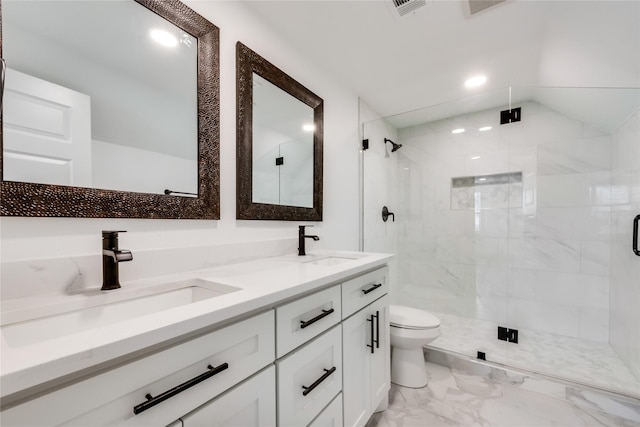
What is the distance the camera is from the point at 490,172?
2.61 meters

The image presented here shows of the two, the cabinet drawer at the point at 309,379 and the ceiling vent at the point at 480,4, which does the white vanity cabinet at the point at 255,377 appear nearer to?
the cabinet drawer at the point at 309,379

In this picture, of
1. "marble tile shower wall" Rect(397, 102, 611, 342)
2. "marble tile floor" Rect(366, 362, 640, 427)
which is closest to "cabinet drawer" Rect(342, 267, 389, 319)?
"marble tile floor" Rect(366, 362, 640, 427)

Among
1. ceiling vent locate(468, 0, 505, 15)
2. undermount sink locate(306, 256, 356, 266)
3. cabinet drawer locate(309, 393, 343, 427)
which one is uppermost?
ceiling vent locate(468, 0, 505, 15)

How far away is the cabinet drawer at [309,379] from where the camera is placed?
82 centimetres

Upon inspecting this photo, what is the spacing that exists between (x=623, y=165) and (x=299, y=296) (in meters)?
2.61

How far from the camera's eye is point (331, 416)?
1047 millimetres

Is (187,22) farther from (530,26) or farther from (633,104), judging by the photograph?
(633,104)

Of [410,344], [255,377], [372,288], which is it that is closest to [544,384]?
[410,344]

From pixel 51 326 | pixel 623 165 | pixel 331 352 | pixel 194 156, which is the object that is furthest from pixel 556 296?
pixel 51 326

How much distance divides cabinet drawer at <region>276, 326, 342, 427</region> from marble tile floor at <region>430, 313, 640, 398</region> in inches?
58.3

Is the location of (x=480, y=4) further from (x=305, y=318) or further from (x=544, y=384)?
(x=544, y=384)

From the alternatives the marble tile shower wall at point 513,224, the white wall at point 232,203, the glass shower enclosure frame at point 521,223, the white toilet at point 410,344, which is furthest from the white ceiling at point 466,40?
the white toilet at point 410,344

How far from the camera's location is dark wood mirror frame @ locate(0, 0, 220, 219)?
760mm

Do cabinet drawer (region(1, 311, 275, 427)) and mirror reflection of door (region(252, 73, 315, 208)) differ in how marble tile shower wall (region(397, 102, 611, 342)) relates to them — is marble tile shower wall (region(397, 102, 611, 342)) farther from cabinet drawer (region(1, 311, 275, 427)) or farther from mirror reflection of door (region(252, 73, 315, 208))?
cabinet drawer (region(1, 311, 275, 427))
